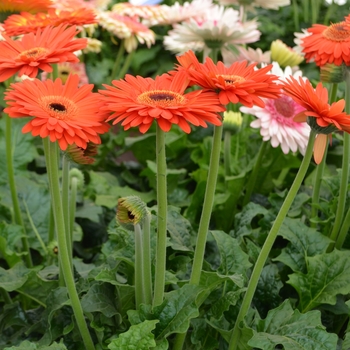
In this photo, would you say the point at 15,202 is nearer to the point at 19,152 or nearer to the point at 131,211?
the point at 19,152

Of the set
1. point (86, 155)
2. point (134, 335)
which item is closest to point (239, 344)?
point (134, 335)

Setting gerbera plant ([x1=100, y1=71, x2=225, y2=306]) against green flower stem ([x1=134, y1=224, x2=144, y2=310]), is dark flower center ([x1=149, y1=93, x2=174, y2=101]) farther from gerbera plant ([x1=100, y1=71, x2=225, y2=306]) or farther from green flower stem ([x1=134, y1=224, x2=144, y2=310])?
green flower stem ([x1=134, y1=224, x2=144, y2=310])

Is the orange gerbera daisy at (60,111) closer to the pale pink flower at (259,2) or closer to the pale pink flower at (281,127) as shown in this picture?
the pale pink flower at (281,127)

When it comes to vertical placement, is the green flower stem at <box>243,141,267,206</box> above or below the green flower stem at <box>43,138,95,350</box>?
below

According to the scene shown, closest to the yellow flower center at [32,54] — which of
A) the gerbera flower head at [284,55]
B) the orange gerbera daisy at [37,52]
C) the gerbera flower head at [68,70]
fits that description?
the orange gerbera daisy at [37,52]

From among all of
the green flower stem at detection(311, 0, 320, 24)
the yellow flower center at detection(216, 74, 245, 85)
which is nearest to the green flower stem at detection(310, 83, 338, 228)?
the yellow flower center at detection(216, 74, 245, 85)

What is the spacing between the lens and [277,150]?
168cm

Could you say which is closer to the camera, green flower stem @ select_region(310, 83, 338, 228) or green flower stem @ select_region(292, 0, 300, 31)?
green flower stem @ select_region(310, 83, 338, 228)

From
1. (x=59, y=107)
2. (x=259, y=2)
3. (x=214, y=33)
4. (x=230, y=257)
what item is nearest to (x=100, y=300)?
(x=230, y=257)

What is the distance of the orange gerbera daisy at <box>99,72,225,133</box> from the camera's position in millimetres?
769

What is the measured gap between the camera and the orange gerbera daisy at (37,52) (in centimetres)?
89

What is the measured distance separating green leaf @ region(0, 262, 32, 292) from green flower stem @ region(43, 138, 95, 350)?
191 mm

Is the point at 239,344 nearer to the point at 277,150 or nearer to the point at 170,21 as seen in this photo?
the point at 277,150

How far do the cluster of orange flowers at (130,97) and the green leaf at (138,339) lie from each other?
287 millimetres
